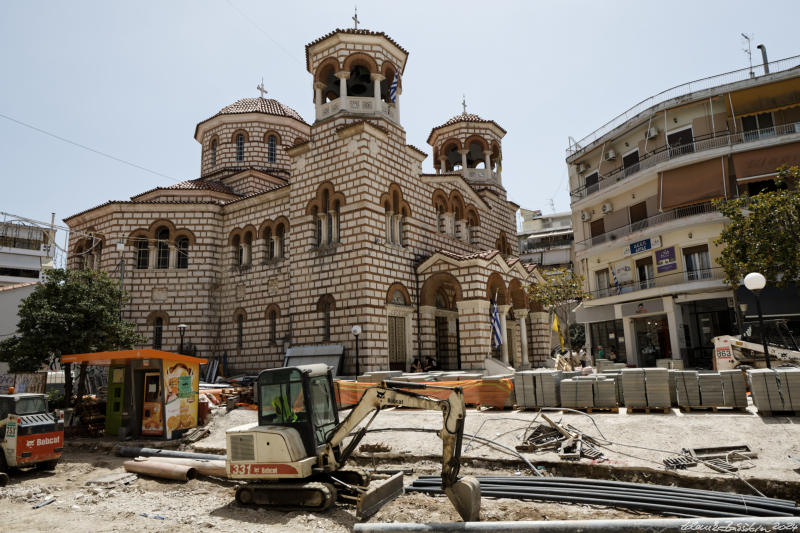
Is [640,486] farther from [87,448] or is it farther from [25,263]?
[25,263]

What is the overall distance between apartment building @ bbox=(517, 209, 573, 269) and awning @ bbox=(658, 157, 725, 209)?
2393 centimetres

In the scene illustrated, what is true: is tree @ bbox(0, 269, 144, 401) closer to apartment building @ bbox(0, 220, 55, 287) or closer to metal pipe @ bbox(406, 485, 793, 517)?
metal pipe @ bbox(406, 485, 793, 517)

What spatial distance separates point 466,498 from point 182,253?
2107 cm

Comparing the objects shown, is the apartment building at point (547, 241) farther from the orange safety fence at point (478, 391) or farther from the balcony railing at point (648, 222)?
the orange safety fence at point (478, 391)

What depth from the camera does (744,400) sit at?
10781 millimetres

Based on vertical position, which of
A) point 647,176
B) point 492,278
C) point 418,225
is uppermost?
point 647,176

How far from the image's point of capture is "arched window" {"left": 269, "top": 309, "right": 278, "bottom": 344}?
2173cm

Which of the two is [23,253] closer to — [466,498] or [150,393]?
[150,393]

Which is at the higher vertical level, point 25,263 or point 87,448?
point 25,263

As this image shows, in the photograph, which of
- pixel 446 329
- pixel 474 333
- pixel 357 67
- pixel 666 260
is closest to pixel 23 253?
pixel 357 67

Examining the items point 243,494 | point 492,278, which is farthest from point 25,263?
point 243,494

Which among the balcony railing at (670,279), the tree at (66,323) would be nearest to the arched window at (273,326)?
the tree at (66,323)

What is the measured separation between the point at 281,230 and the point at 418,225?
6107 mm

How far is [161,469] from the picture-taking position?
10055 mm
